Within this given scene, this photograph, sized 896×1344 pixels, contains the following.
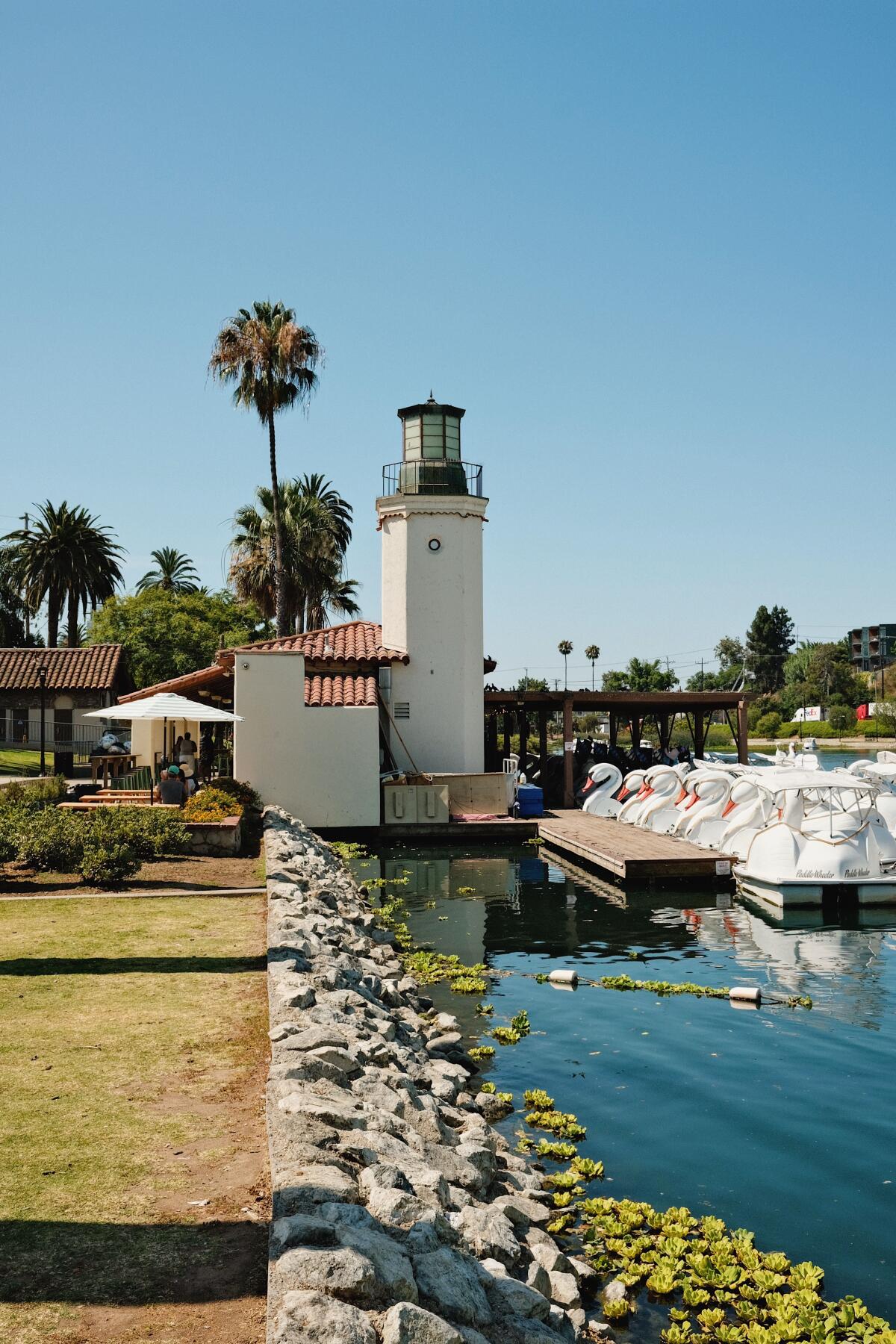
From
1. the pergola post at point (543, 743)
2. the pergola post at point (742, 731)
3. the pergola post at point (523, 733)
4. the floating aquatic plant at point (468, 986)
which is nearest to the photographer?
the floating aquatic plant at point (468, 986)

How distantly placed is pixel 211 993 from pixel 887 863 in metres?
16.2

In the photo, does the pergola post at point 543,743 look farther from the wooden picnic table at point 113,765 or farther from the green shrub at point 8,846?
the green shrub at point 8,846

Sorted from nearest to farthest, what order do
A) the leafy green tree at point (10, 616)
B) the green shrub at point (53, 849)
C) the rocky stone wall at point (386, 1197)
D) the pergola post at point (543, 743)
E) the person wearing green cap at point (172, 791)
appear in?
the rocky stone wall at point (386, 1197), the green shrub at point (53, 849), the person wearing green cap at point (172, 791), the pergola post at point (543, 743), the leafy green tree at point (10, 616)

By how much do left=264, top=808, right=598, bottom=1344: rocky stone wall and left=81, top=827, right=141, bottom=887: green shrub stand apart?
5537mm

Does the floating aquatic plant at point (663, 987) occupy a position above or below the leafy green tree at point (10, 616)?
below

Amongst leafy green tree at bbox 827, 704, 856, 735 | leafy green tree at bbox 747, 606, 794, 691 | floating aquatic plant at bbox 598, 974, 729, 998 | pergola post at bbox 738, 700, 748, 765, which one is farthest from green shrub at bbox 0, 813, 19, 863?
leafy green tree at bbox 747, 606, 794, 691

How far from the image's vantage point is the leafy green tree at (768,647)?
140000 millimetres

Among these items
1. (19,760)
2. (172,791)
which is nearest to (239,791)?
(172,791)

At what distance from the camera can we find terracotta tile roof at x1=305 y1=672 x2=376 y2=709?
28812 mm

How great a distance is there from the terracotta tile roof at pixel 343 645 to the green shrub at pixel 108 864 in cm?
1472

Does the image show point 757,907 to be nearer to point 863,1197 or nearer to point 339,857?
point 339,857

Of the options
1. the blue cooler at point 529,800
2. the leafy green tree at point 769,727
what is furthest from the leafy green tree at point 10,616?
the leafy green tree at point 769,727

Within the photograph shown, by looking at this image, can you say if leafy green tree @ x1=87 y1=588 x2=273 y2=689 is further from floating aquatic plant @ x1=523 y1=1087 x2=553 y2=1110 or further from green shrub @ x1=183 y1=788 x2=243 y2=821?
floating aquatic plant @ x1=523 y1=1087 x2=553 y2=1110

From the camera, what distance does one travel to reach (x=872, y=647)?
14938 cm
